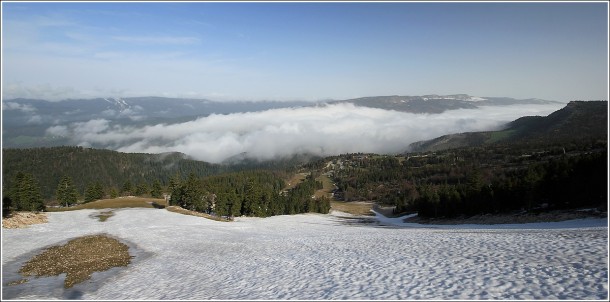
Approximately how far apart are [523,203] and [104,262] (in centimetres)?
7521

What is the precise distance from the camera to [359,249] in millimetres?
29203

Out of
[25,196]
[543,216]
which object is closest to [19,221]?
[25,196]

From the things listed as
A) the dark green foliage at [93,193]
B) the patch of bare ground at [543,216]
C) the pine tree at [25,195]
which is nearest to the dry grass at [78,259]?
the patch of bare ground at [543,216]

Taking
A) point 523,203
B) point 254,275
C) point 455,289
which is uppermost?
point 455,289

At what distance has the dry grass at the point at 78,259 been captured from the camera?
81.9ft

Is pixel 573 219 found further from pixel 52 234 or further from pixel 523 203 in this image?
pixel 52 234

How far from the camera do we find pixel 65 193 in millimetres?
110375

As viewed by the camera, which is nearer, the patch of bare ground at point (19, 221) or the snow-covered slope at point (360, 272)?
the snow-covered slope at point (360, 272)

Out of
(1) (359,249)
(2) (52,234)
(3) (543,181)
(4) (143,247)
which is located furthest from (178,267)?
(3) (543,181)

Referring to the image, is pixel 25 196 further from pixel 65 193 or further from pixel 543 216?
pixel 543 216

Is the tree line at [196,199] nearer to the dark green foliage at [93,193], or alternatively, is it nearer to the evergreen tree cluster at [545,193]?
the dark green foliage at [93,193]

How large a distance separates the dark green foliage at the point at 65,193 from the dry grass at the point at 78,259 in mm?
89275

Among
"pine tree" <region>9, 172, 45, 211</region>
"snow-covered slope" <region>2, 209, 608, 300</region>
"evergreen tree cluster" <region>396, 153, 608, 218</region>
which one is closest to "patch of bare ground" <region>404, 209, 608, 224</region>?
"evergreen tree cluster" <region>396, 153, 608, 218</region>

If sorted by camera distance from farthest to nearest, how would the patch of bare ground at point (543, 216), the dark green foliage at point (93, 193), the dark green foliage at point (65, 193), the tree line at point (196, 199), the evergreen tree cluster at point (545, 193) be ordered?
1. the dark green foliage at point (93, 193)
2. the dark green foliage at point (65, 193)
3. the tree line at point (196, 199)
4. the evergreen tree cluster at point (545, 193)
5. the patch of bare ground at point (543, 216)
